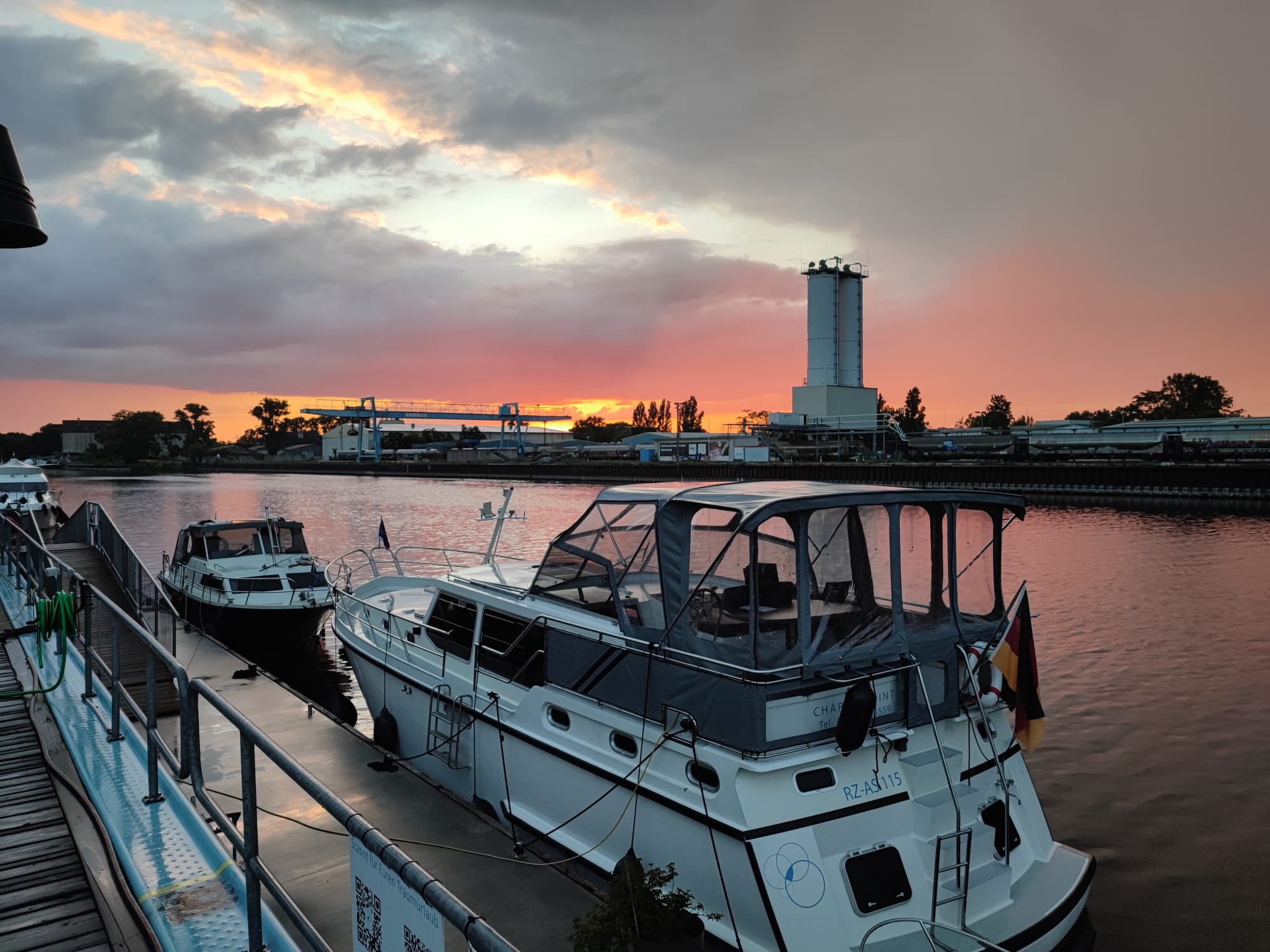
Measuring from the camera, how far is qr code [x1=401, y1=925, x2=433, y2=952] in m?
2.46

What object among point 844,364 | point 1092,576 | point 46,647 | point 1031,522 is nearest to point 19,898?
point 46,647

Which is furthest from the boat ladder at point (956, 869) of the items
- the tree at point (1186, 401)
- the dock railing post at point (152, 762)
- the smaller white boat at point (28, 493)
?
the tree at point (1186, 401)

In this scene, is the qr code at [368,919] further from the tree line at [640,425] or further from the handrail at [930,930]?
the tree line at [640,425]

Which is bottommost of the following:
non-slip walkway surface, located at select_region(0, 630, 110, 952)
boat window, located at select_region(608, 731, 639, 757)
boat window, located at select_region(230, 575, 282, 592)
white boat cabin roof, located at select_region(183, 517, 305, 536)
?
boat window, located at select_region(230, 575, 282, 592)

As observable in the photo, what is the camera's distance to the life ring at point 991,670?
21.2 ft

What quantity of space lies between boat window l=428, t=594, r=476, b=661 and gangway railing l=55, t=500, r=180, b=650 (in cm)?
482

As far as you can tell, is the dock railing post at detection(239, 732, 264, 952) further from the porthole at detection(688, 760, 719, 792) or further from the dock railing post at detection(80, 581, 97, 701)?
the dock railing post at detection(80, 581, 97, 701)

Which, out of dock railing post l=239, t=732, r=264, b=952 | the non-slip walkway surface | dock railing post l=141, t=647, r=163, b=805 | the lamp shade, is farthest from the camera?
dock railing post l=141, t=647, r=163, b=805

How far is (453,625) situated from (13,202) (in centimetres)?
655

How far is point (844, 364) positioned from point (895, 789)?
84.2 m

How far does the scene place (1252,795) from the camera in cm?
1117

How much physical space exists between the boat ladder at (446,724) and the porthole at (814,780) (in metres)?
4.27

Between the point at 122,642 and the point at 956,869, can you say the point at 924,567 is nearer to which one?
the point at 956,869

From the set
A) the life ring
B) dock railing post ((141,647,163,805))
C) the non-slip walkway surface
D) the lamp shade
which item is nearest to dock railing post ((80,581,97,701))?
the non-slip walkway surface
